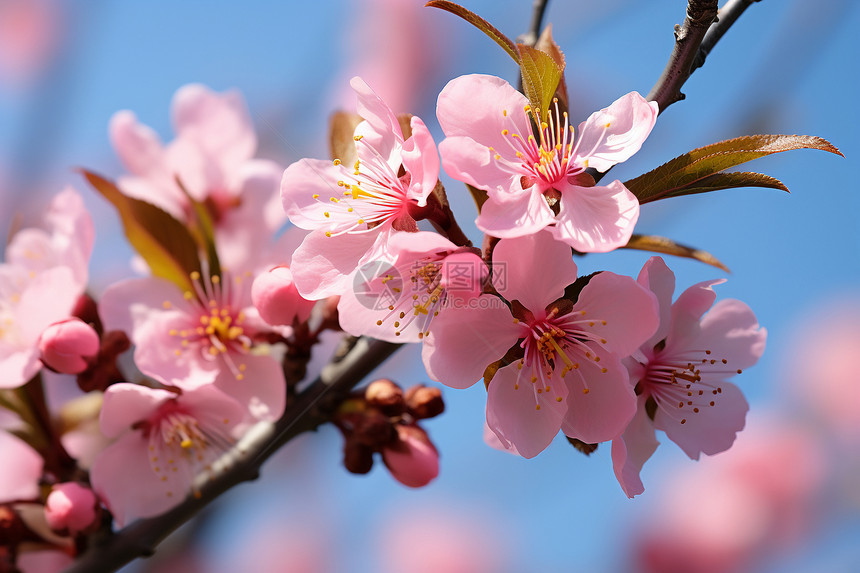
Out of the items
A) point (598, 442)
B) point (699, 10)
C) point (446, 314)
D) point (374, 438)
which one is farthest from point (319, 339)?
point (699, 10)

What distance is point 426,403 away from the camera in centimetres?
139

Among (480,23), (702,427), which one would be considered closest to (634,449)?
(702,427)

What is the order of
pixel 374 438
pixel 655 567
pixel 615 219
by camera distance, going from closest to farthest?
pixel 615 219 → pixel 374 438 → pixel 655 567

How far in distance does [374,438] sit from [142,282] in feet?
1.86

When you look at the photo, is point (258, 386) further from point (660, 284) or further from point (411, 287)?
point (660, 284)

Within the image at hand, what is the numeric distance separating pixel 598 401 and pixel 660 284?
213 mm

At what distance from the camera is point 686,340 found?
1.22 meters

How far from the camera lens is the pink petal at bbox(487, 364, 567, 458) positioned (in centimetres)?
103

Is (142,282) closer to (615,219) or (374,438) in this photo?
(374,438)

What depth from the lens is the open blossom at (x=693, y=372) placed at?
1158 mm

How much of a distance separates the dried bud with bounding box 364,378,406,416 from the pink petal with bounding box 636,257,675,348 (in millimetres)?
492

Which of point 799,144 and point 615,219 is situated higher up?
point 799,144

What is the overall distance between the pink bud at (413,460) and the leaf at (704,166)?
627mm

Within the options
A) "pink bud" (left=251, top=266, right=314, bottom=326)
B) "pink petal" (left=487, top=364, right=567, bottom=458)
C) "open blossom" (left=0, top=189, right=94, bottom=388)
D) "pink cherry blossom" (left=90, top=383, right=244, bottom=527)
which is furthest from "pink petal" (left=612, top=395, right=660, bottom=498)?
"open blossom" (left=0, top=189, right=94, bottom=388)
